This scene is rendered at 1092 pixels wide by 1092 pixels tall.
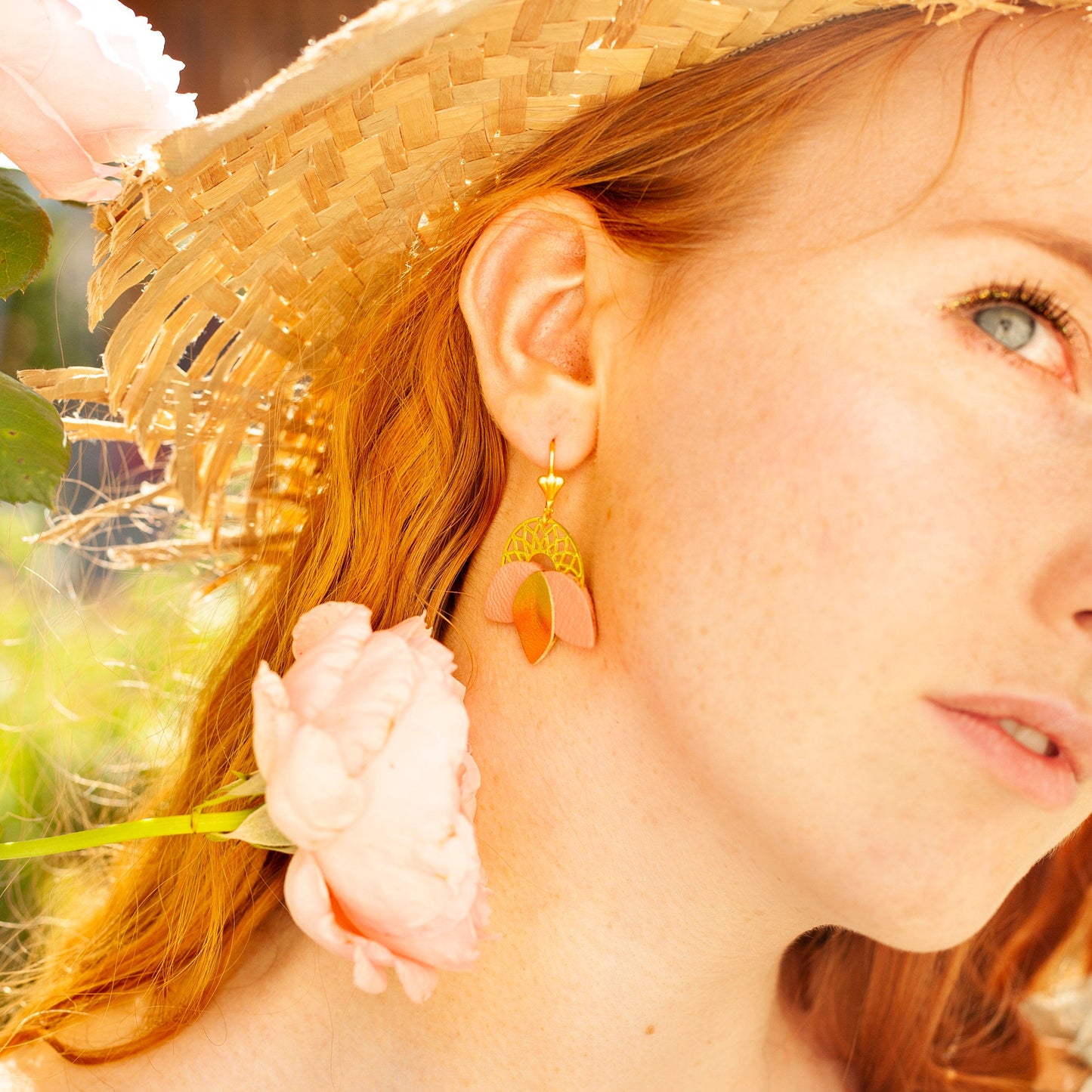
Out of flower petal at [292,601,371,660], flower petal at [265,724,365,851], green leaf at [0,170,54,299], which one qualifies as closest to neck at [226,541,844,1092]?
flower petal at [292,601,371,660]

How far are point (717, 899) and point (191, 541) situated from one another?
2.88 feet

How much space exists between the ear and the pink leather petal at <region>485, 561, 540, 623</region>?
0.11 meters

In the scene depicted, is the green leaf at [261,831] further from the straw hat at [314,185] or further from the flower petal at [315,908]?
the straw hat at [314,185]

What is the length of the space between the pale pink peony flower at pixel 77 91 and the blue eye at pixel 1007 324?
740mm

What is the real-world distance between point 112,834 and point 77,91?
58 cm

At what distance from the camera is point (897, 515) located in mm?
1000

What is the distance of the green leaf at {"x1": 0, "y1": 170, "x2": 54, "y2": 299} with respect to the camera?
3.03 ft

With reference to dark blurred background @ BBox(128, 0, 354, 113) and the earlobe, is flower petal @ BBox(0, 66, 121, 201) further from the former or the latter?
dark blurred background @ BBox(128, 0, 354, 113)

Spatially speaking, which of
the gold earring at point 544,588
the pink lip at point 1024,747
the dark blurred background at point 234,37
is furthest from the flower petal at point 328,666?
the dark blurred background at point 234,37

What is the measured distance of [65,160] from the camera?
3.08 feet

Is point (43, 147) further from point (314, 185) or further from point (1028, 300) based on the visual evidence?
point (1028, 300)

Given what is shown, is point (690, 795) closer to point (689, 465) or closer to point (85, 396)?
point (689, 465)

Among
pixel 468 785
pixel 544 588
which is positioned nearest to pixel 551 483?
pixel 544 588

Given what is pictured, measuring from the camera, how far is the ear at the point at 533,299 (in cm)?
126
